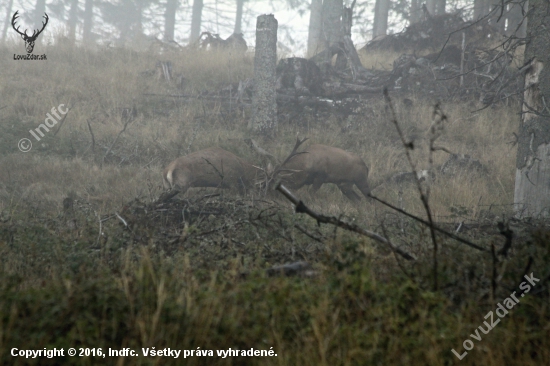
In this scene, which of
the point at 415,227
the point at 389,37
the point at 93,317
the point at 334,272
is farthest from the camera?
the point at 389,37

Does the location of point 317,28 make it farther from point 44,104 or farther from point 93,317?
point 93,317

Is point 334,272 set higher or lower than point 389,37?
lower

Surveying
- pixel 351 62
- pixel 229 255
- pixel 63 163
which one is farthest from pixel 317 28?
pixel 229 255

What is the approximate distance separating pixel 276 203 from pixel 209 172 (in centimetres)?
214

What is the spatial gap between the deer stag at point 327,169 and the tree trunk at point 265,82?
9.54ft

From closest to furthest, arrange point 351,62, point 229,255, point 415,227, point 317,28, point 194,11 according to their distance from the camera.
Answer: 1. point 229,255
2. point 415,227
3. point 351,62
4. point 317,28
5. point 194,11

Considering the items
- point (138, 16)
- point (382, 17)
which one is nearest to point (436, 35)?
point (382, 17)

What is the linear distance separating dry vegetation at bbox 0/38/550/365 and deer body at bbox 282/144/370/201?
278 millimetres

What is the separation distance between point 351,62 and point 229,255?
1159 centimetres

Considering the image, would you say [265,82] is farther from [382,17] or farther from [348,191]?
[382,17]

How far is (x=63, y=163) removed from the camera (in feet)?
33.0

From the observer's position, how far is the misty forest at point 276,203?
304 cm

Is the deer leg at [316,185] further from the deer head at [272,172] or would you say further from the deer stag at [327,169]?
the deer head at [272,172]

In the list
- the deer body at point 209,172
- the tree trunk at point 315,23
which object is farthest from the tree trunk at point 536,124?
the tree trunk at point 315,23
